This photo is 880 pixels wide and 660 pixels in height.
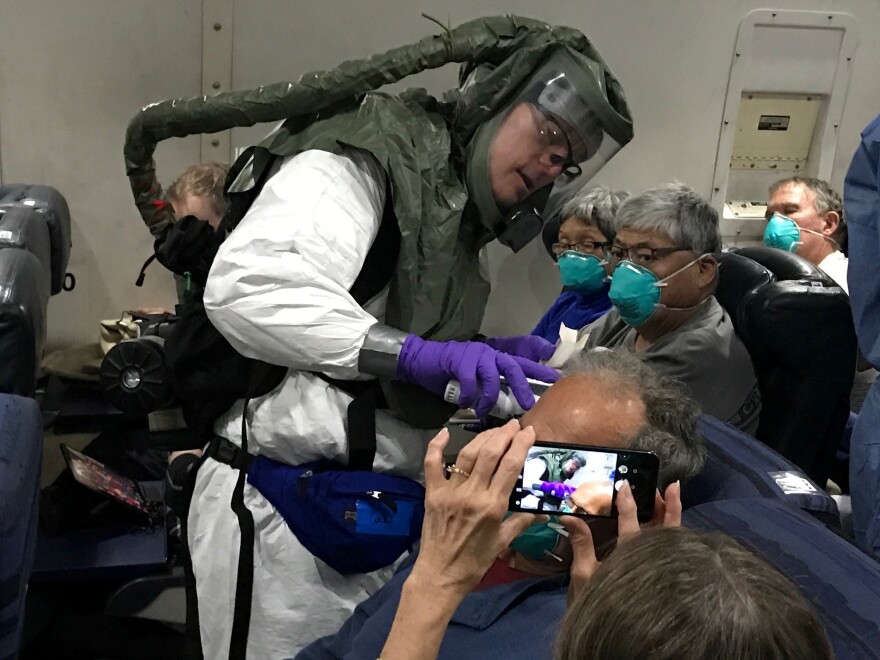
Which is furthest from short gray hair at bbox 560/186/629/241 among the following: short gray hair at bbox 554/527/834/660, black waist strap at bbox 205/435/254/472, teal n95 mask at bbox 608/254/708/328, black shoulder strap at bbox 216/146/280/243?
short gray hair at bbox 554/527/834/660

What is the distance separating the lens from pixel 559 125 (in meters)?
1.36

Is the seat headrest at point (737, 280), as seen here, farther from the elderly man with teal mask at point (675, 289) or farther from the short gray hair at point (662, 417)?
the short gray hair at point (662, 417)

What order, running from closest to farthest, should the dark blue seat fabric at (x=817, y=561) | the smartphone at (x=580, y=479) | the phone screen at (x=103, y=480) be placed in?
the dark blue seat fabric at (x=817, y=561), the smartphone at (x=580, y=479), the phone screen at (x=103, y=480)

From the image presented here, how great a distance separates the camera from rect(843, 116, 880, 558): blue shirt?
3.84 ft

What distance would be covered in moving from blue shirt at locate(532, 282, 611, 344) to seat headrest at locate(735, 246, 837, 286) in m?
0.52

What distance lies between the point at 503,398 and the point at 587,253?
50.3 inches

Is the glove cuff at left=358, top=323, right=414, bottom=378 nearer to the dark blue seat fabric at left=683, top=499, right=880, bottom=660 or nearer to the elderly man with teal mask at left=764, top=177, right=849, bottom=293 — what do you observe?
the dark blue seat fabric at left=683, top=499, right=880, bottom=660

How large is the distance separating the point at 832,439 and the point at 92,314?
257cm

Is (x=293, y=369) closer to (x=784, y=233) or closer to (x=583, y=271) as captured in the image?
(x=583, y=271)

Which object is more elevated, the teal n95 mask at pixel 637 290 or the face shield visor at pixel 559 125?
the face shield visor at pixel 559 125

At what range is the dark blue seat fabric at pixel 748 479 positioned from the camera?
1.11 meters

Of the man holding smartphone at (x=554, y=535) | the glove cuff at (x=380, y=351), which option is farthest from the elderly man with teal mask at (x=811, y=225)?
the glove cuff at (x=380, y=351)

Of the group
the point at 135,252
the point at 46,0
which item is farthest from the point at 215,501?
the point at 46,0

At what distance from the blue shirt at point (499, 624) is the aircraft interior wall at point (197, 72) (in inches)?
86.3
